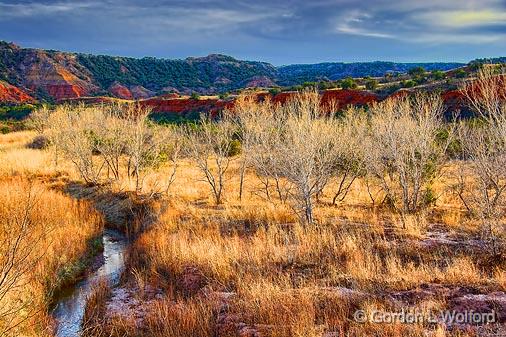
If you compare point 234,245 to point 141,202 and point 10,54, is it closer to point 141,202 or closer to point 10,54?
point 141,202

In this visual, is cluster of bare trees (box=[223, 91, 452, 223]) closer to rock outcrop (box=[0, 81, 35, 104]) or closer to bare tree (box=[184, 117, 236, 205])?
bare tree (box=[184, 117, 236, 205])

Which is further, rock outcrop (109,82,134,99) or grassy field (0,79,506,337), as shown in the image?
rock outcrop (109,82,134,99)

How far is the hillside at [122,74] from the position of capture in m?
123

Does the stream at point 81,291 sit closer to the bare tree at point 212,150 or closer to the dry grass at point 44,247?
the dry grass at point 44,247

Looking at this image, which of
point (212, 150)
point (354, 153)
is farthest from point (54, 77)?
point (354, 153)

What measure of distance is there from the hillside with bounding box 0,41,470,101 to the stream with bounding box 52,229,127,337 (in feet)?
360

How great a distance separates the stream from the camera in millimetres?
9617

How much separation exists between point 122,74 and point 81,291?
14102cm

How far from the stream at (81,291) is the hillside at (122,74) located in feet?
360

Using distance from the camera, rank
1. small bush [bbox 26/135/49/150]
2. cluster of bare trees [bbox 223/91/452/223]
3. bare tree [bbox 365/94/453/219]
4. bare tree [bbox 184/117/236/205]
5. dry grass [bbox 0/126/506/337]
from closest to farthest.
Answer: dry grass [bbox 0/126/506/337]
cluster of bare trees [bbox 223/91/452/223]
bare tree [bbox 365/94/453/219]
bare tree [bbox 184/117/236/205]
small bush [bbox 26/135/49/150]

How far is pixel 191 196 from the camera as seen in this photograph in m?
20.6

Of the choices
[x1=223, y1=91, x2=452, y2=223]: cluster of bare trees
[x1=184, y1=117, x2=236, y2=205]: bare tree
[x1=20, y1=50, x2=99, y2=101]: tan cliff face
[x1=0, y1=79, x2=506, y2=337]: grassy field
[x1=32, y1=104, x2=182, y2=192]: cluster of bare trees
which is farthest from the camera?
[x1=20, y1=50, x2=99, y2=101]: tan cliff face

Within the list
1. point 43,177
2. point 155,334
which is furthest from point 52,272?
point 43,177

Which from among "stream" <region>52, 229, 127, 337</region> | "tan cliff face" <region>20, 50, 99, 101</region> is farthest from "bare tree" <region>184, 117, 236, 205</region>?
"tan cliff face" <region>20, 50, 99, 101</region>
